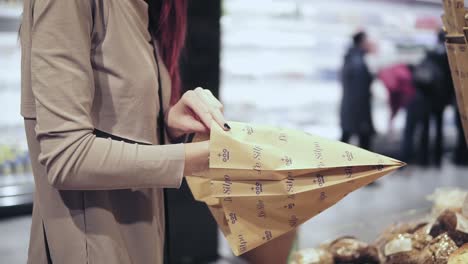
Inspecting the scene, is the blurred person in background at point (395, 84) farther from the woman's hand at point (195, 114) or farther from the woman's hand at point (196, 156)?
the woman's hand at point (196, 156)

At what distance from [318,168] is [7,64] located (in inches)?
105

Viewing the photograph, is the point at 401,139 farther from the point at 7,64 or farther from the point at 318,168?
the point at 318,168

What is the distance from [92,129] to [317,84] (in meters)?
4.11

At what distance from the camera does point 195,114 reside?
1076mm

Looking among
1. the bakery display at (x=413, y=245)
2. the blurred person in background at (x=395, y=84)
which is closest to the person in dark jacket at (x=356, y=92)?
the blurred person in background at (x=395, y=84)

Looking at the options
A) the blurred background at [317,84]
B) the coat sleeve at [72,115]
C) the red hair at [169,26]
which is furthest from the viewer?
the blurred background at [317,84]

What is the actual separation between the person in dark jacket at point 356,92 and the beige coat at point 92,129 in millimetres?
3897

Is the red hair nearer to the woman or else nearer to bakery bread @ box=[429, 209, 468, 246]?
the woman

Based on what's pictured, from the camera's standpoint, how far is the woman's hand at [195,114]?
98cm

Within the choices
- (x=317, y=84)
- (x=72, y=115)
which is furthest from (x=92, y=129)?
(x=317, y=84)

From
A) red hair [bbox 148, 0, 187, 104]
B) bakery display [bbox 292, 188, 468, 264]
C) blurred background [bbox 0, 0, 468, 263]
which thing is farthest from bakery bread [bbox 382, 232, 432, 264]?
red hair [bbox 148, 0, 187, 104]

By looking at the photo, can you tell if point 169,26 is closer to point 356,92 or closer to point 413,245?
point 413,245

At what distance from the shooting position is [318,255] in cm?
149

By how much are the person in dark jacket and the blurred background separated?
0.07 ft
